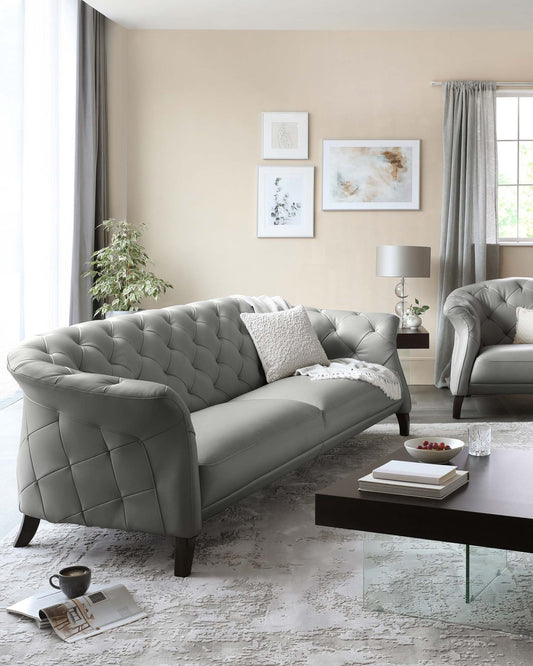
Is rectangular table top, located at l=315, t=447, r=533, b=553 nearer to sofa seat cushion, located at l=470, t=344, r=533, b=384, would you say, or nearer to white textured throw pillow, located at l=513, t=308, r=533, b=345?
sofa seat cushion, located at l=470, t=344, r=533, b=384

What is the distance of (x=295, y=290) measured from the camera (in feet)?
21.6

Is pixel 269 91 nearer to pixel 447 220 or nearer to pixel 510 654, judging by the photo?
pixel 447 220

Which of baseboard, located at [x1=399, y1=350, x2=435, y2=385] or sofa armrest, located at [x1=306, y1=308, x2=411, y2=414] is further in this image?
baseboard, located at [x1=399, y1=350, x2=435, y2=385]

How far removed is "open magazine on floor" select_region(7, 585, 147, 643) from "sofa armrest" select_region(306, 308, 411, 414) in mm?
2470

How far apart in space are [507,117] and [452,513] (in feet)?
16.7

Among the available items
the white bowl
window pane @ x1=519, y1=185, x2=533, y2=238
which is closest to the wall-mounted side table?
window pane @ x1=519, y1=185, x2=533, y2=238

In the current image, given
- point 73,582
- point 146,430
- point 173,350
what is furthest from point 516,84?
point 73,582

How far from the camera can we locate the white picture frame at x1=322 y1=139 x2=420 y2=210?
640 cm

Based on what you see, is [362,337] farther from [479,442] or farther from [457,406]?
[479,442]

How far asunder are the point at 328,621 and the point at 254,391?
69.8 inches

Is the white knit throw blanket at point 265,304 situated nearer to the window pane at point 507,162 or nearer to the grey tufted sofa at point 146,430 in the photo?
the grey tufted sofa at point 146,430

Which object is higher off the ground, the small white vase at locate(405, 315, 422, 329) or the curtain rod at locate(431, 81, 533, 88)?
the curtain rod at locate(431, 81, 533, 88)

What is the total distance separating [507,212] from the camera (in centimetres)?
656

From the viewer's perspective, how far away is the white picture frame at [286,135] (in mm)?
6418
